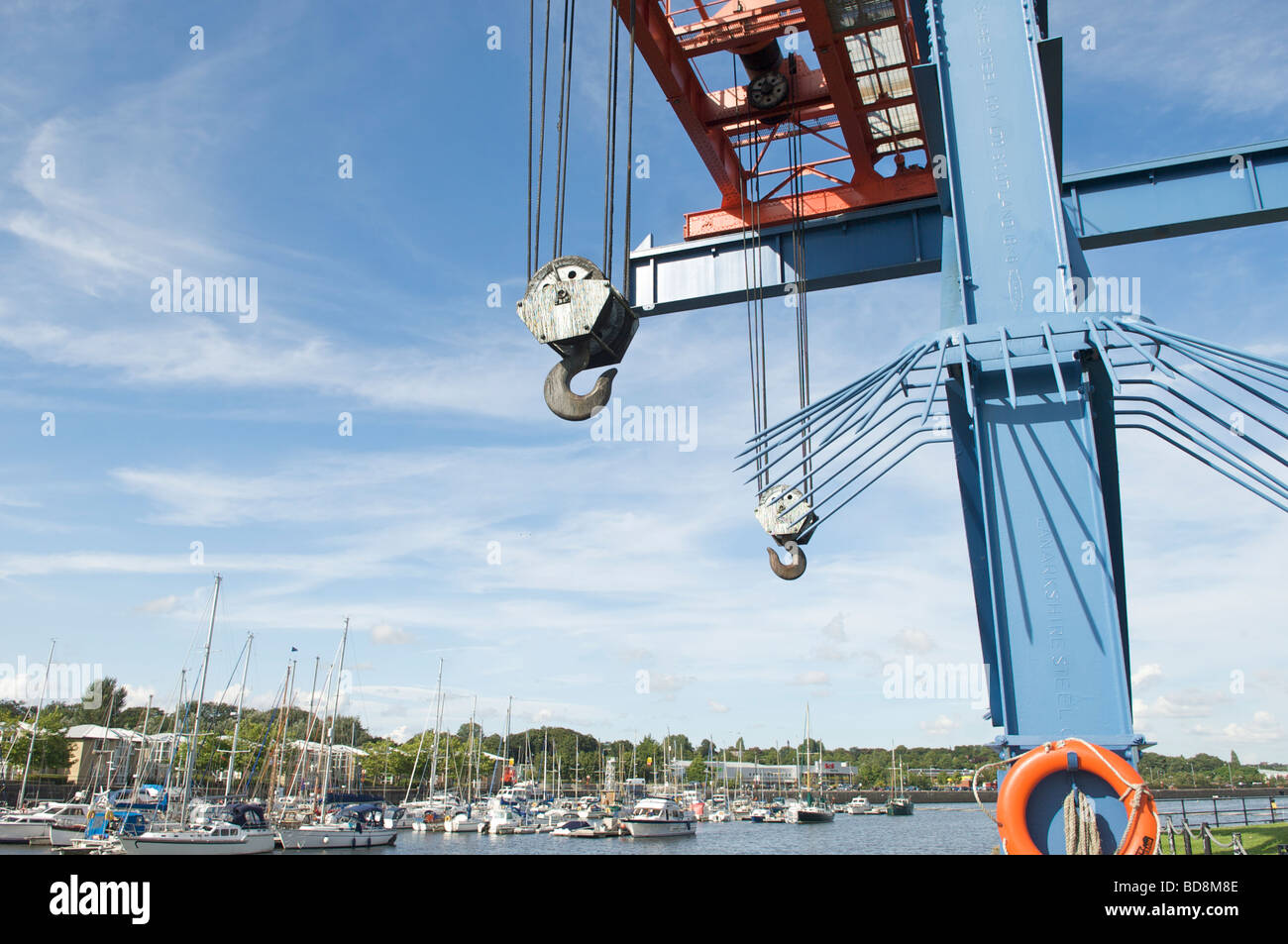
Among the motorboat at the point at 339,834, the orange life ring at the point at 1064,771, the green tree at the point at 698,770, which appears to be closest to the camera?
the orange life ring at the point at 1064,771

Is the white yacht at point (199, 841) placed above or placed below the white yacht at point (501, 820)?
above

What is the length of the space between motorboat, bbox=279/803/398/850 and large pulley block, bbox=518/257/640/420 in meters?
38.0

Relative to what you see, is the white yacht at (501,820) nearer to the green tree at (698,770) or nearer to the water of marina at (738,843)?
the water of marina at (738,843)

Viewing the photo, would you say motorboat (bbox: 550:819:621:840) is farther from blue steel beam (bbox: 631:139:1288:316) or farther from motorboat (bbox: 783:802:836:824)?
blue steel beam (bbox: 631:139:1288:316)

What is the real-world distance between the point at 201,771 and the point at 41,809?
28301 mm

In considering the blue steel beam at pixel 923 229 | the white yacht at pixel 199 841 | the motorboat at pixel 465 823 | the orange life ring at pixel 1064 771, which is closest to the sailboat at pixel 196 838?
the white yacht at pixel 199 841

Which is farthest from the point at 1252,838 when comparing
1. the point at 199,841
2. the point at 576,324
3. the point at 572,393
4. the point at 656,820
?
the point at 656,820

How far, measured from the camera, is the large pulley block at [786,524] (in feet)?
27.7

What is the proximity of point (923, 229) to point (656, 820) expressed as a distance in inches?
1814

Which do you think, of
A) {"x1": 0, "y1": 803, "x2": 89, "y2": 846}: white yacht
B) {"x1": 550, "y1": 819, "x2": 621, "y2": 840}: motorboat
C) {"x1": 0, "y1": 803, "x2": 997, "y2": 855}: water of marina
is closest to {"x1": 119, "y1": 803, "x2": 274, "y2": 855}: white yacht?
{"x1": 0, "y1": 803, "x2": 997, "y2": 855}: water of marina

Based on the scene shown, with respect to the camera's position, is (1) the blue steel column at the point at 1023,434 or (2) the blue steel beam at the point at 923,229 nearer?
(1) the blue steel column at the point at 1023,434

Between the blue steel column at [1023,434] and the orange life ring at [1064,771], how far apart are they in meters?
0.16

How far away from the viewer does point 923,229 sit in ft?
38.1
